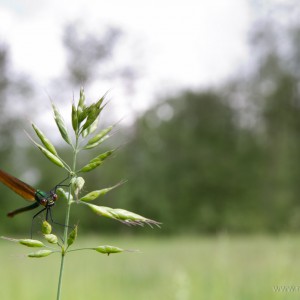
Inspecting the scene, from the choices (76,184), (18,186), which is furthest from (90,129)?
(18,186)

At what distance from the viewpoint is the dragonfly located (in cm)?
85

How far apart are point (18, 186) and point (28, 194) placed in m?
0.03

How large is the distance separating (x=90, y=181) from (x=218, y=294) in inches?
1139

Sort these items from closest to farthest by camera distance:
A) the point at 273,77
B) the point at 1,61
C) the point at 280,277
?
the point at 280,277
the point at 1,61
the point at 273,77

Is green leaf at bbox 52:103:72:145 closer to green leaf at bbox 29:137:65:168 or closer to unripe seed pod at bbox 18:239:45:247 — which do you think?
green leaf at bbox 29:137:65:168

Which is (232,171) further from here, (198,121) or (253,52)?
(253,52)

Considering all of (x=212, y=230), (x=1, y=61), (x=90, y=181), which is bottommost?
(x=212, y=230)

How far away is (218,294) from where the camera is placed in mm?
4652

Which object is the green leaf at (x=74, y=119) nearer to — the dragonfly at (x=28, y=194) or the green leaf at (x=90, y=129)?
the green leaf at (x=90, y=129)

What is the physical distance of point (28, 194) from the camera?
914mm

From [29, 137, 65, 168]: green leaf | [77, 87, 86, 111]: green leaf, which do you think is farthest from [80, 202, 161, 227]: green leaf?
[77, 87, 86, 111]: green leaf

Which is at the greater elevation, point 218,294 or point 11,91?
point 11,91

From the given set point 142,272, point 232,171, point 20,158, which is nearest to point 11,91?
point 20,158

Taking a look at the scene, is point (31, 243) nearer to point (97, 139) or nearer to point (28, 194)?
point (28, 194)
